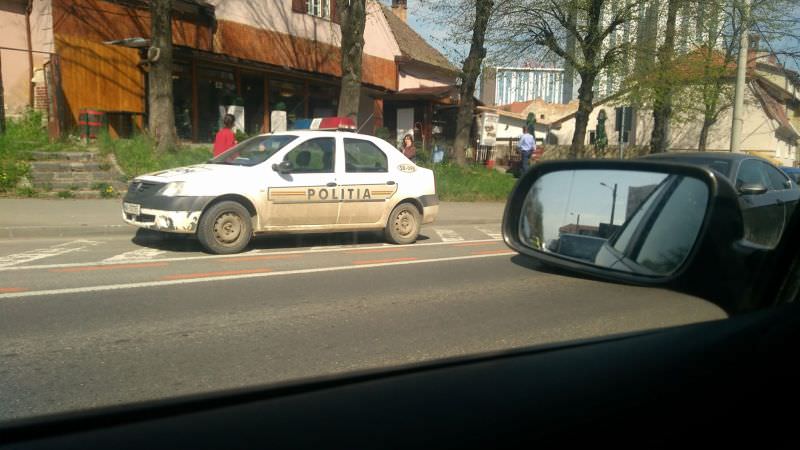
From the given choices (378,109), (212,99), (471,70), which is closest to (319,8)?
(378,109)

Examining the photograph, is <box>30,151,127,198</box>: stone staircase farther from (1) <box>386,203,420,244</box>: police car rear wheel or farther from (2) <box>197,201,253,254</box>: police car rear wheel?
(1) <box>386,203,420,244</box>: police car rear wheel

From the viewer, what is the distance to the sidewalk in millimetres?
10477

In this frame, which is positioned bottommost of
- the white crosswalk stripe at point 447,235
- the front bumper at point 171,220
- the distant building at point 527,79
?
the white crosswalk stripe at point 447,235

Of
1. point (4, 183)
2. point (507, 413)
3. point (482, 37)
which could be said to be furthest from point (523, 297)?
point (482, 37)

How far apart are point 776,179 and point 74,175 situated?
13996mm

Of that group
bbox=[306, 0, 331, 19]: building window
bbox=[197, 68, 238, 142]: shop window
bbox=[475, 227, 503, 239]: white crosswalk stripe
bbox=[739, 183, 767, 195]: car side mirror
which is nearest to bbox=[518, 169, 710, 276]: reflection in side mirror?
bbox=[739, 183, 767, 195]: car side mirror

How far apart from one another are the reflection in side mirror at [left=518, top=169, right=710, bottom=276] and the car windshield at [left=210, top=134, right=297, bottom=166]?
24.7 ft

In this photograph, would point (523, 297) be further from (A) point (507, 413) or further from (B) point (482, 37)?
(B) point (482, 37)

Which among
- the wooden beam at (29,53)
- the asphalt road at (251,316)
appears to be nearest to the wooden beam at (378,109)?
the wooden beam at (29,53)

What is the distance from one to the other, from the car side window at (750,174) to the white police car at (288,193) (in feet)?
22.9

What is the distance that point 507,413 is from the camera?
135 cm

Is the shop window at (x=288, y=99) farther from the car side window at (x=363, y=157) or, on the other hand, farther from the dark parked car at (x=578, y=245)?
the dark parked car at (x=578, y=245)

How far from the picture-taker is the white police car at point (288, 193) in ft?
30.2

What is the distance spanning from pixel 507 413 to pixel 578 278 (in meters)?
1.90
